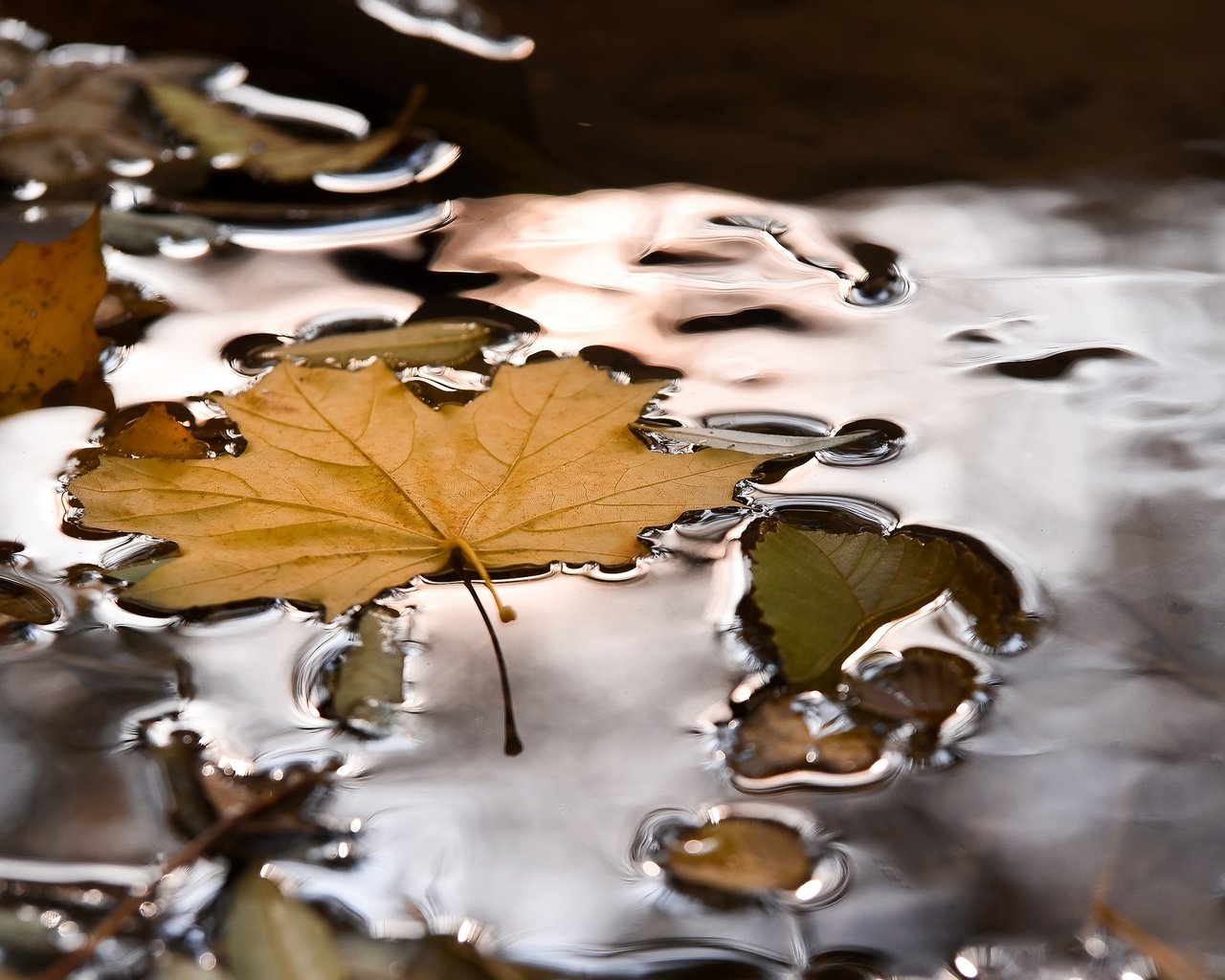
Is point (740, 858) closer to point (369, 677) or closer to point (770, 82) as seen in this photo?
point (369, 677)

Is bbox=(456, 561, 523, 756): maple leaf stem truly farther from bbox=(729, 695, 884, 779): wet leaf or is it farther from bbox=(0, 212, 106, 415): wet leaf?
bbox=(0, 212, 106, 415): wet leaf

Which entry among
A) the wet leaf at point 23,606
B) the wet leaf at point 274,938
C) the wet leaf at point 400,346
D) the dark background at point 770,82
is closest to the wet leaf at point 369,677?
the wet leaf at point 274,938

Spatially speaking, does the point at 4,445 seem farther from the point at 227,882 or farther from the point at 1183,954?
the point at 1183,954

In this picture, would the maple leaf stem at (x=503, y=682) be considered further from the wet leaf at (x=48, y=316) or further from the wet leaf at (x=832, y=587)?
the wet leaf at (x=48, y=316)

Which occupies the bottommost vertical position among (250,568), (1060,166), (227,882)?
(227,882)

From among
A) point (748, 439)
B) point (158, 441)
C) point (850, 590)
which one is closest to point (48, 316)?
point (158, 441)

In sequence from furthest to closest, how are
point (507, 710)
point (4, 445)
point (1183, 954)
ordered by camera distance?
point (4, 445), point (507, 710), point (1183, 954)

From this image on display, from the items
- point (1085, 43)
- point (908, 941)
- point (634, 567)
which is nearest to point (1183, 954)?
point (908, 941)
